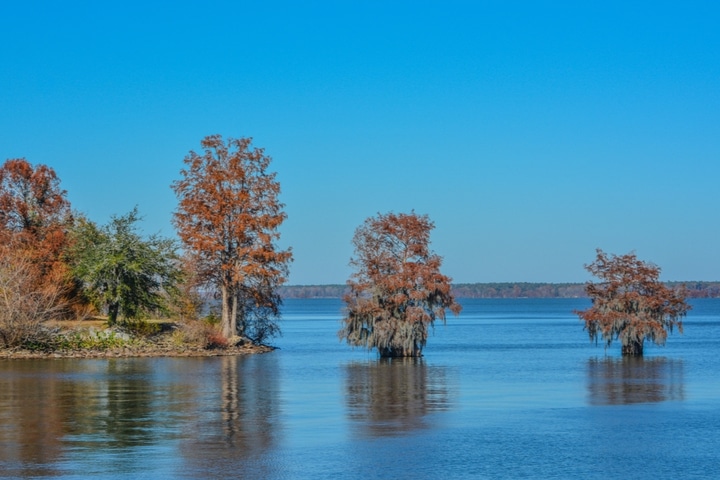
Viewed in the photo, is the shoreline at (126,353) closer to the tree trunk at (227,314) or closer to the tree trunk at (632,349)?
the tree trunk at (227,314)

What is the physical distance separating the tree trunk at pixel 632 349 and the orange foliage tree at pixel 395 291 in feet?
38.6

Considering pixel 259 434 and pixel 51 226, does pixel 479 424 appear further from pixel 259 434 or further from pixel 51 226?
pixel 51 226

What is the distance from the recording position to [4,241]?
2645 inches

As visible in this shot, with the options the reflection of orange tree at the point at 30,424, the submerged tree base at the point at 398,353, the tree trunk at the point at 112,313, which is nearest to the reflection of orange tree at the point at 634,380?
the submerged tree base at the point at 398,353

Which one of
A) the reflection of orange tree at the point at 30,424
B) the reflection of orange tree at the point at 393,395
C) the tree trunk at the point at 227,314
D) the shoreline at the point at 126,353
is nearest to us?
the reflection of orange tree at the point at 30,424

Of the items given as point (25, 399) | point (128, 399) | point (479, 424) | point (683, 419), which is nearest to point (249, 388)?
point (128, 399)

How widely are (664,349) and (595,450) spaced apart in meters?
51.9

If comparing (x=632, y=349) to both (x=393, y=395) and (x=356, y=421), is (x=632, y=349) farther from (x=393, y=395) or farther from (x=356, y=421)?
(x=356, y=421)

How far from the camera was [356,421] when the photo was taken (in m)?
28.4

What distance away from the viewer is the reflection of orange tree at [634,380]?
35.7 m

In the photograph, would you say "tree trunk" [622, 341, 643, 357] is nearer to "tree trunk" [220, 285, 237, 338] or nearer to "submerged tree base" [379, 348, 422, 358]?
"submerged tree base" [379, 348, 422, 358]

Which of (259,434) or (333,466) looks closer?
(333,466)

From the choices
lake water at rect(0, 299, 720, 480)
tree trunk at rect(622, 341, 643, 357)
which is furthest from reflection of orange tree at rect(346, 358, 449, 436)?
tree trunk at rect(622, 341, 643, 357)

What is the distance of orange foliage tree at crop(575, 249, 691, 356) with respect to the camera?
195ft
